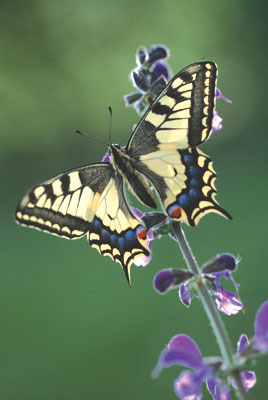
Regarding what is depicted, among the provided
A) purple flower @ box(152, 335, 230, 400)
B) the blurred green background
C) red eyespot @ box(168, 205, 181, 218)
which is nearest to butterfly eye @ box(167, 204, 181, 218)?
red eyespot @ box(168, 205, 181, 218)

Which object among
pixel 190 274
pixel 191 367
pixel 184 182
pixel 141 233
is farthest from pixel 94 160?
pixel 191 367

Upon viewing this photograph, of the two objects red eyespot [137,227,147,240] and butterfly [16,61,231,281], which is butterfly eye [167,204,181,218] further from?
red eyespot [137,227,147,240]

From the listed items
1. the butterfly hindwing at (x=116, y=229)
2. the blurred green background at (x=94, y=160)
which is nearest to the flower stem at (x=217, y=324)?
the butterfly hindwing at (x=116, y=229)

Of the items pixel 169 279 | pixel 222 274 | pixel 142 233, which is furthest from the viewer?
pixel 142 233

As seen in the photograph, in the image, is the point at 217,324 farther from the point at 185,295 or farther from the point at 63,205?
the point at 63,205

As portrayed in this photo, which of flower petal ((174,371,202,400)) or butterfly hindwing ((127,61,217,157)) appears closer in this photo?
flower petal ((174,371,202,400))

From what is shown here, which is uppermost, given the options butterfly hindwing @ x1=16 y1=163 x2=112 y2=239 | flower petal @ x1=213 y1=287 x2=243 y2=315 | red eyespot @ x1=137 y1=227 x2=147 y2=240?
butterfly hindwing @ x1=16 y1=163 x2=112 y2=239
